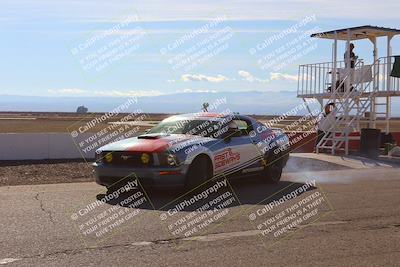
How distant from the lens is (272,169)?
1188 centimetres

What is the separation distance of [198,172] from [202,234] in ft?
9.30

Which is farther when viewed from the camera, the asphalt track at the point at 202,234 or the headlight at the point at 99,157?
the headlight at the point at 99,157

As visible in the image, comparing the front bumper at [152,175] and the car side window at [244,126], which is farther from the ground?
the car side window at [244,126]

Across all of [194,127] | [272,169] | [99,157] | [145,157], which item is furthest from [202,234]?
[272,169]

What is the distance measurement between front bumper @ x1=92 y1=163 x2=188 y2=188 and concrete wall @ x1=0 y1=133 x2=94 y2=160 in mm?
7533

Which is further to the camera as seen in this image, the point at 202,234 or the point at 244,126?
the point at 244,126

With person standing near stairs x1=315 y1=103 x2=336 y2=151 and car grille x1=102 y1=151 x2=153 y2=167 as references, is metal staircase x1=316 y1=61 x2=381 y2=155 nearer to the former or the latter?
person standing near stairs x1=315 y1=103 x2=336 y2=151

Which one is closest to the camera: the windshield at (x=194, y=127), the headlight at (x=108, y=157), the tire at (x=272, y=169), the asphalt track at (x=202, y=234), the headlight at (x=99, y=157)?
the asphalt track at (x=202, y=234)

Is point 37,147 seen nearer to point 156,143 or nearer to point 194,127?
point 194,127

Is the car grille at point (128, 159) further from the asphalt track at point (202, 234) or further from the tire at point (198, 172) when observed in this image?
the tire at point (198, 172)

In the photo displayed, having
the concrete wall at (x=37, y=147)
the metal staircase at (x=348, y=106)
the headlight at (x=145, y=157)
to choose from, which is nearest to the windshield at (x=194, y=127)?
the headlight at (x=145, y=157)

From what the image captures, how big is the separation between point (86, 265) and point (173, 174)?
395 centimetres

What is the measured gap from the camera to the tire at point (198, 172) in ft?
32.0

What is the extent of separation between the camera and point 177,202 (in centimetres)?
926
